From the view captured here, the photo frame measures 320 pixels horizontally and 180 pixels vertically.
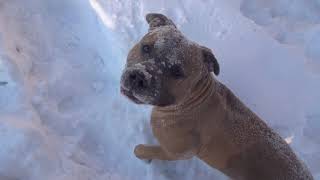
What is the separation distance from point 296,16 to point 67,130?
8.16 ft

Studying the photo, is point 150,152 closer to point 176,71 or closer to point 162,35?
point 176,71

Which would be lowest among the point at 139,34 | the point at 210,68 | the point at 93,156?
the point at 93,156

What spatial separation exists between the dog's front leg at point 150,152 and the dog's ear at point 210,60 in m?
0.85

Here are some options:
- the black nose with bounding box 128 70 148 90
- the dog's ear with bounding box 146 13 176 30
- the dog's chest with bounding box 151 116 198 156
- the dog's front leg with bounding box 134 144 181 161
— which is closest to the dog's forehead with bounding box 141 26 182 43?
the dog's ear with bounding box 146 13 176 30

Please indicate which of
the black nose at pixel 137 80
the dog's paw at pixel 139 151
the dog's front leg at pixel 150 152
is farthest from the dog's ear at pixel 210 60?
the dog's paw at pixel 139 151

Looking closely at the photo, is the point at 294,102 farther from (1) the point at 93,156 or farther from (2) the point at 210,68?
(1) the point at 93,156

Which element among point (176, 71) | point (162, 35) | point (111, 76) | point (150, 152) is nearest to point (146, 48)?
point (162, 35)

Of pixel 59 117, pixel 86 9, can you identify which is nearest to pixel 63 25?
pixel 86 9

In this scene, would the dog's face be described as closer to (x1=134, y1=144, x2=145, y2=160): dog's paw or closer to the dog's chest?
the dog's chest

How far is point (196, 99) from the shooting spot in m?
3.31

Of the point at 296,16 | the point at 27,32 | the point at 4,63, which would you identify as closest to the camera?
the point at 4,63

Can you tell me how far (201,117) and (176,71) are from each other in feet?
1.49

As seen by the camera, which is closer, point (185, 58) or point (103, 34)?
point (185, 58)

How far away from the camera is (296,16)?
4.79m
